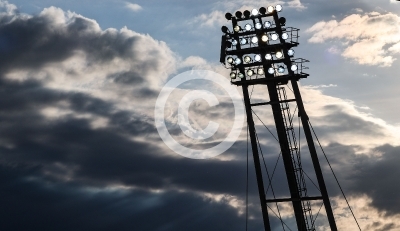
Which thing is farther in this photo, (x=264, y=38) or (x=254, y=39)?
(x=254, y=39)

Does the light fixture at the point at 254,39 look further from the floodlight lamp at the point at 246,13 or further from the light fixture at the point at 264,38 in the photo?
the floodlight lamp at the point at 246,13

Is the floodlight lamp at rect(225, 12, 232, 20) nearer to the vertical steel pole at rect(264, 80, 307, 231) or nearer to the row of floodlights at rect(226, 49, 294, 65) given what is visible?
the row of floodlights at rect(226, 49, 294, 65)

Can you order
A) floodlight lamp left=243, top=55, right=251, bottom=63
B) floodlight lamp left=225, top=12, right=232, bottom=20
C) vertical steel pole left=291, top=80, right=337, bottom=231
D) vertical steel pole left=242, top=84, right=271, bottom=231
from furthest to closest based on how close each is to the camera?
1. floodlight lamp left=225, top=12, right=232, bottom=20
2. floodlight lamp left=243, top=55, right=251, bottom=63
3. vertical steel pole left=242, top=84, right=271, bottom=231
4. vertical steel pole left=291, top=80, right=337, bottom=231

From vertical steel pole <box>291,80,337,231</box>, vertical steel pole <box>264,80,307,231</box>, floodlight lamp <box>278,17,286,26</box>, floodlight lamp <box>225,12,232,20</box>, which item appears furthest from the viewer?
floodlight lamp <box>225,12,232,20</box>

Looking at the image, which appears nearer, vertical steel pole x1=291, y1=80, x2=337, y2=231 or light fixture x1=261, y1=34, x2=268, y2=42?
vertical steel pole x1=291, y1=80, x2=337, y2=231

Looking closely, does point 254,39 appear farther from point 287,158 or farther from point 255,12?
point 287,158

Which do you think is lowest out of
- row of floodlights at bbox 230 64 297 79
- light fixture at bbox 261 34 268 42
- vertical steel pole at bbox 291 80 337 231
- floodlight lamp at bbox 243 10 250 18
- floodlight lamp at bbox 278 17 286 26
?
vertical steel pole at bbox 291 80 337 231

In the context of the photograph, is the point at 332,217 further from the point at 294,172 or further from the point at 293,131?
the point at 293,131

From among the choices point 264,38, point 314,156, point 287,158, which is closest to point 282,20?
point 264,38

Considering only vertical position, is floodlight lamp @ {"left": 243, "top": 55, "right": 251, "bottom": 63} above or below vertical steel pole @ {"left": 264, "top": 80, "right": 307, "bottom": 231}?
above

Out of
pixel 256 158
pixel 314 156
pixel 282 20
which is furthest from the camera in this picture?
pixel 282 20

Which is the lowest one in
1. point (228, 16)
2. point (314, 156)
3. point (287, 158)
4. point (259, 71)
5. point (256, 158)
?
point (314, 156)

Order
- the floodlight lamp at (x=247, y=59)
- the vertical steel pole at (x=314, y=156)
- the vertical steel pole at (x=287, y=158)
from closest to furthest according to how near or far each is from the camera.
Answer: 1. the vertical steel pole at (x=314, y=156)
2. the vertical steel pole at (x=287, y=158)
3. the floodlight lamp at (x=247, y=59)

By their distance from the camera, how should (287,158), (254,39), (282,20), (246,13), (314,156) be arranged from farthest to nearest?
(246,13) < (282,20) < (254,39) < (287,158) < (314,156)
